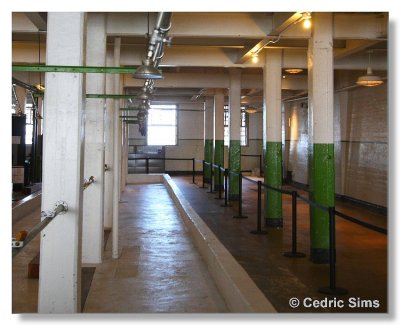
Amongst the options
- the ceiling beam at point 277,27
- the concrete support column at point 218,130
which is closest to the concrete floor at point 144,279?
the ceiling beam at point 277,27

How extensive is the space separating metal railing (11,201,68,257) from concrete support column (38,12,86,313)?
0.06m

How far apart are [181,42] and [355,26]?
3.25 metres

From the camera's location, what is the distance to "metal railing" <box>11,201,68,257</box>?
3.06 metres

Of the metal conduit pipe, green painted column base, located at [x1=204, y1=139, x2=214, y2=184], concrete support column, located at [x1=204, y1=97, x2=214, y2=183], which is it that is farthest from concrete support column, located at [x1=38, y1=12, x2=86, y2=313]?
concrete support column, located at [x1=204, y1=97, x2=214, y2=183]

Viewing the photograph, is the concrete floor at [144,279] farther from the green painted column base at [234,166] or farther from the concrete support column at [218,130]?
the concrete support column at [218,130]

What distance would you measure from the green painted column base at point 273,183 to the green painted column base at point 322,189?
8.05 feet

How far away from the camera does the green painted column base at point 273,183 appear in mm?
9508

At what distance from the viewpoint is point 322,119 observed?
22.7 ft

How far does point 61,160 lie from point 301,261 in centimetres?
398

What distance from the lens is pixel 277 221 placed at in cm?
951

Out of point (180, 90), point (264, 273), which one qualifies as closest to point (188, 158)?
point (180, 90)

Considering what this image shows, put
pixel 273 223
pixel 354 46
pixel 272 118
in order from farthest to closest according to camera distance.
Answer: pixel 272 118 → pixel 273 223 → pixel 354 46

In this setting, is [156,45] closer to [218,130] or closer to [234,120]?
[234,120]

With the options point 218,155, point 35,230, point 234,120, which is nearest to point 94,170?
point 35,230
